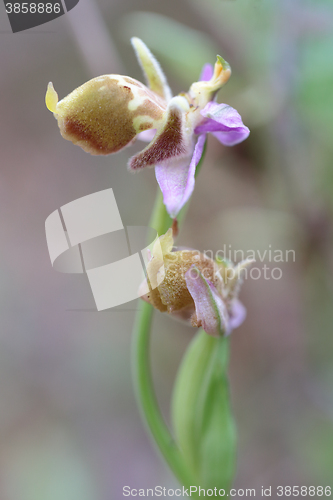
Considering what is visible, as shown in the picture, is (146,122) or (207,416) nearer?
(146,122)

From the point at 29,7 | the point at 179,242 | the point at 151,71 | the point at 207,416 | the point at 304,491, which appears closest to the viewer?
the point at 151,71

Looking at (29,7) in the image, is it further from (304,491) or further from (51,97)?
(304,491)

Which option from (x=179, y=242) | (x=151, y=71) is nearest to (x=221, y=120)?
(x=151, y=71)

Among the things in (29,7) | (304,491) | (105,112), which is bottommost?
(304,491)

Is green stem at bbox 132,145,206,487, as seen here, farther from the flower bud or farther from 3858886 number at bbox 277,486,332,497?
3858886 number at bbox 277,486,332,497

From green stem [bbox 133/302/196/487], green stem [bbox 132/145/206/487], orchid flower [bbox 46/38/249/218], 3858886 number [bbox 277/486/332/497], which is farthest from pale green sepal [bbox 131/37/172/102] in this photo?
3858886 number [bbox 277/486/332/497]

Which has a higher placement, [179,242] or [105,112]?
[105,112]

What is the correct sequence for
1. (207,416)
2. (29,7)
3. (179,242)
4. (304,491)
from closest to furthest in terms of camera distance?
(207,416), (29,7), (304,491), (179,242)
